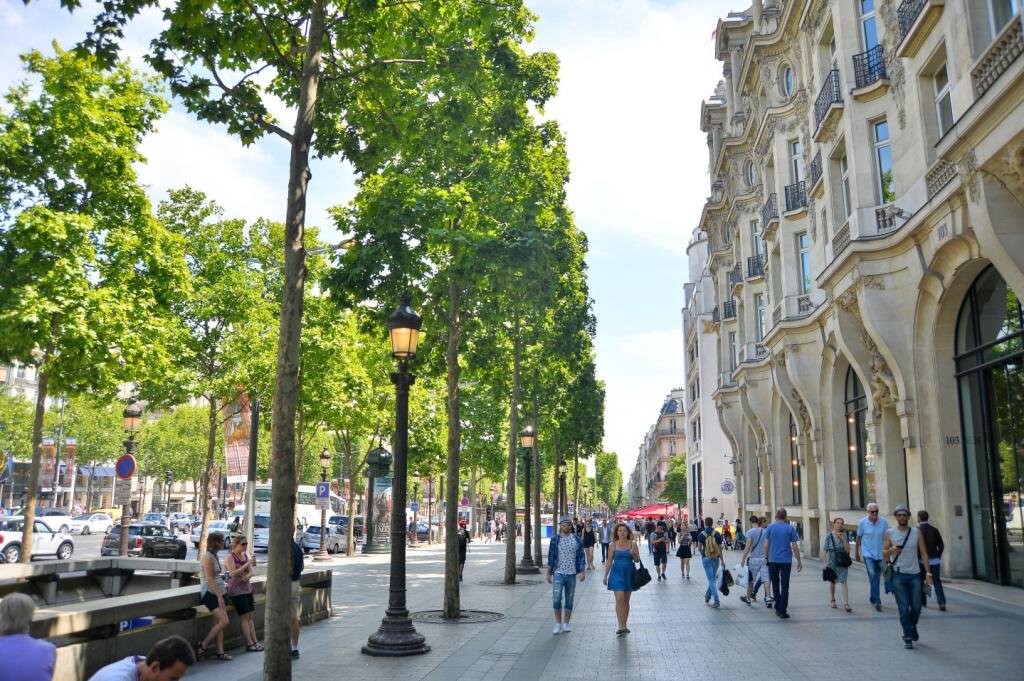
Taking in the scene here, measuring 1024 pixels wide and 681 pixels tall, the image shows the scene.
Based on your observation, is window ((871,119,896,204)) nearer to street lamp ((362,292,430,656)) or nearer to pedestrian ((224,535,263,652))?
street lamp ((362,292,430,656))

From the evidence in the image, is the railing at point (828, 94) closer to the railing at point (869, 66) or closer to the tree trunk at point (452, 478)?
the railing at point (869, 66)

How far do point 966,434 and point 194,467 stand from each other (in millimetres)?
78113

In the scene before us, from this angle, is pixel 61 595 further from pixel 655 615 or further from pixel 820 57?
pixel 820 57

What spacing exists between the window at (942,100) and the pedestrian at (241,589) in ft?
54.0

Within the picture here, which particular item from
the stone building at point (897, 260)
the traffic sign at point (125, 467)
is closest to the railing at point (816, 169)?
the stone building at point (897, 260)

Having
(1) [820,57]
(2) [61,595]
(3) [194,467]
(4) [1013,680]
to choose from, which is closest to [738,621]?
Answer: (4) [1013,680]

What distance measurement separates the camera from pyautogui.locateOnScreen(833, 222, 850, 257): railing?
850 inches

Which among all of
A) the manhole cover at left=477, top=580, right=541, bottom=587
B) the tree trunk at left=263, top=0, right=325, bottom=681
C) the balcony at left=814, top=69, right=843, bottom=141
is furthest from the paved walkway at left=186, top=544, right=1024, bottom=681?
the balcony at left=814, top=69, right=843, bottom=141

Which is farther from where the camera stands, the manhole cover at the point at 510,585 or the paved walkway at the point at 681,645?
the manhole cover at the point at 510,585

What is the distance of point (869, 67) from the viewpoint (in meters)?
20.6

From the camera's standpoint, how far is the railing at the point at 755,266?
35.1m

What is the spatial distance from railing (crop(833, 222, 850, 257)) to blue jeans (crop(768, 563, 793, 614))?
9945 mm

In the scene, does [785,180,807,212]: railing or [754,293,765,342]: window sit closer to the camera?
[785,180,807,212]: railing

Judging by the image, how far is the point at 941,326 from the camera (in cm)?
1812
